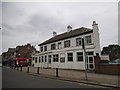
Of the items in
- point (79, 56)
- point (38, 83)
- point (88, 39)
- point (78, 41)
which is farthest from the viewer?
point (78, 41)

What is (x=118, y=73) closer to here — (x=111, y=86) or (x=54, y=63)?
(x=111, y=86)

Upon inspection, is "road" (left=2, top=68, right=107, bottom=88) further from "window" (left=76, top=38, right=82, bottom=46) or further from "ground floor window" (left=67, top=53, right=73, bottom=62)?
"window" (left=76, top=38, right=82, bottom=46)

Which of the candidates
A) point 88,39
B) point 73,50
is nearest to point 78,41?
point 73,50

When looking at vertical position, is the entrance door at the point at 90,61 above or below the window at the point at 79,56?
below

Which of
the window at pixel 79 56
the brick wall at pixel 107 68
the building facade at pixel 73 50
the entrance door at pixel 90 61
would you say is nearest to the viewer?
the brick wall at pixel 107 68

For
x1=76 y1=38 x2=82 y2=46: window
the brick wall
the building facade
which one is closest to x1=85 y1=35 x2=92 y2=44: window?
the building facade

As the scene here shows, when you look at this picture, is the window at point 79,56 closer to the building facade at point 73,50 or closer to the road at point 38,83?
the building facade at point 73,50

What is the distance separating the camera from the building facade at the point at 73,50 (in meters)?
19.9

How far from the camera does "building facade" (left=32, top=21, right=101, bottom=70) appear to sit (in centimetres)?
1992

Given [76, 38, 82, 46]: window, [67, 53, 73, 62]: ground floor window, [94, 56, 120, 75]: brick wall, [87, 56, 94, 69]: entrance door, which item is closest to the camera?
[94, 56, 120, 75]: brick wall

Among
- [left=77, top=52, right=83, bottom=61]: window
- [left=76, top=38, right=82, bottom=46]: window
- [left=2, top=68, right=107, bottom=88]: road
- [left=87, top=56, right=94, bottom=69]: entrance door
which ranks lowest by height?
[left=2, top=68, right=107, bottom=88]: road

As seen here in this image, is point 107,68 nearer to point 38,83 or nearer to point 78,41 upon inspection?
point 78,41

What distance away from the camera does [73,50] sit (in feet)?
75.9

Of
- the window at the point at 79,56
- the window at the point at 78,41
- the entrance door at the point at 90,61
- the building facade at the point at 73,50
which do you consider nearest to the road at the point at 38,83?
the building facade at the point at 73,50
